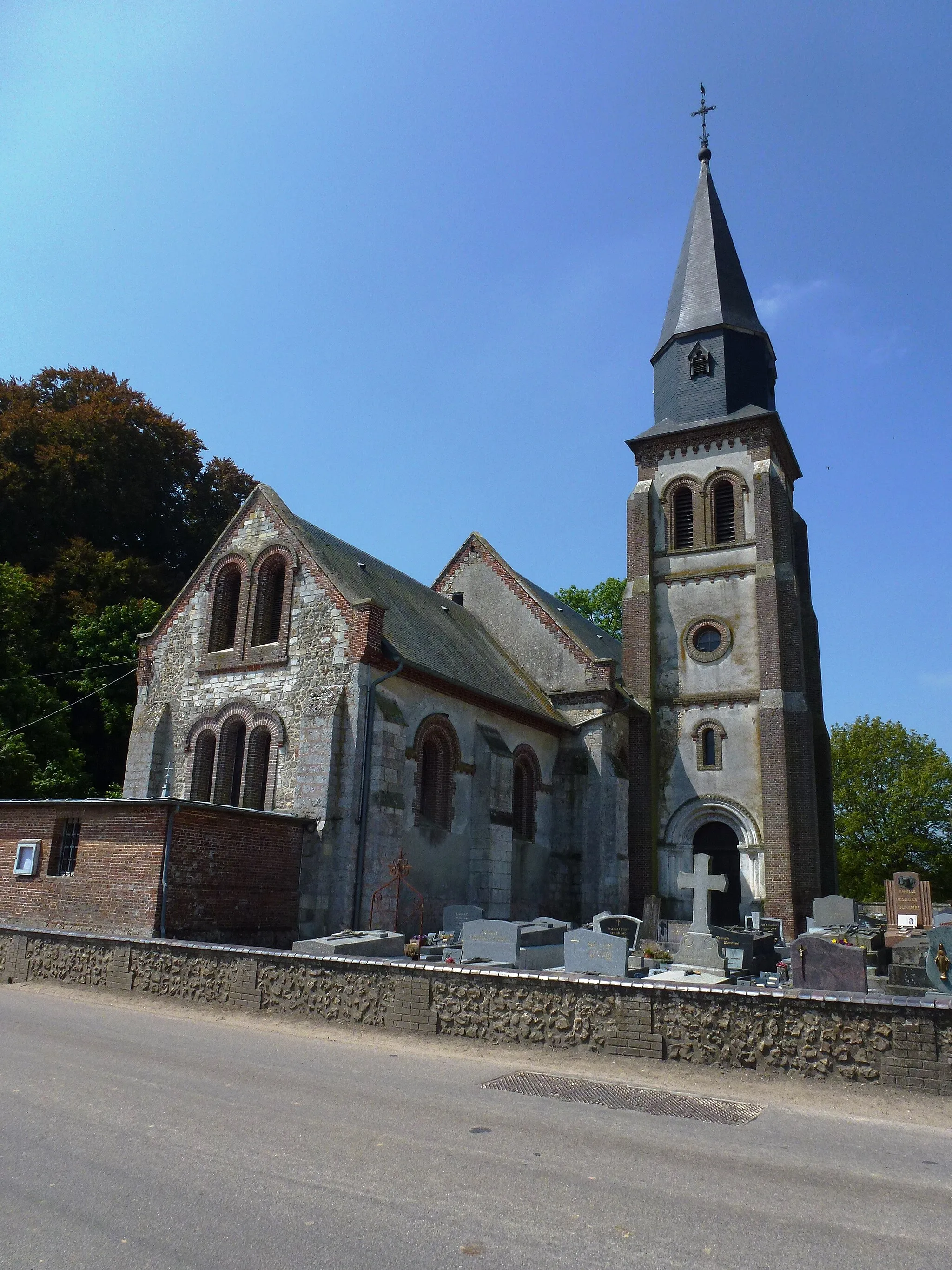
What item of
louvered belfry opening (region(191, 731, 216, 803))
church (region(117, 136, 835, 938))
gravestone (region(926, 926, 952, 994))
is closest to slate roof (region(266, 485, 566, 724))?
church (region(117, 136, 835, 938))

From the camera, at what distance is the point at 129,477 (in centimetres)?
3450

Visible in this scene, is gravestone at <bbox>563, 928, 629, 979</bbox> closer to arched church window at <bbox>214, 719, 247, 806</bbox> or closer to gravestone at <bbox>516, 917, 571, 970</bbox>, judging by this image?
gravestone at <bbox>516, 917, 571, 970</bbox>

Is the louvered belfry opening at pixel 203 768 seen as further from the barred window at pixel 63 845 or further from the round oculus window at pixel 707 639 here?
the round oculus window at pixel 707 639

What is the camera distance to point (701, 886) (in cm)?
→ 1675

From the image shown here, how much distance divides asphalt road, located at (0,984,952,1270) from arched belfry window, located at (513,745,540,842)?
48.8 feet

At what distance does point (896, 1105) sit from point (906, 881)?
21056 mm

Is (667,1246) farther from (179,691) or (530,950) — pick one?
(179,691)

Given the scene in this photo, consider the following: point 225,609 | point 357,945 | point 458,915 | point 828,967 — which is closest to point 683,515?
point 225,609

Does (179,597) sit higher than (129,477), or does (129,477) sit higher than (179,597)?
(129,477)

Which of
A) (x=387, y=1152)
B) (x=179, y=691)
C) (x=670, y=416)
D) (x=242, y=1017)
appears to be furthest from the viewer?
(x=670, y=416)

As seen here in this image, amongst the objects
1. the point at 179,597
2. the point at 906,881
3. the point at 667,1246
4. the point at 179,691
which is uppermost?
the point at 179,597

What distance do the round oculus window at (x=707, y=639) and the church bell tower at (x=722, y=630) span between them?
0.04 metres

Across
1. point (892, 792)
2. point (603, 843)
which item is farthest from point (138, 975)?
point (892, 792)

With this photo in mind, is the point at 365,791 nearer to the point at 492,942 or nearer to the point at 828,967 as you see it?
the point at 492,942
